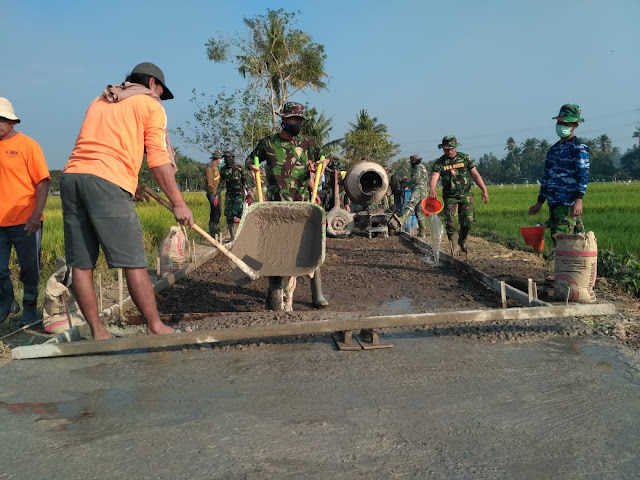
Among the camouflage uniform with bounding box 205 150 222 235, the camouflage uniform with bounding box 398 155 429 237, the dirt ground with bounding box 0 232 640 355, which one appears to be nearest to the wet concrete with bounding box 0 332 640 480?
the dirt ground with bounding box 0 232 640 355

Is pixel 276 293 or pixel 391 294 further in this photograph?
pixel 391 294

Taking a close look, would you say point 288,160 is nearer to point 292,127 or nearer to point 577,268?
point 292,127

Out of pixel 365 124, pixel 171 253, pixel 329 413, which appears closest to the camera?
pixel 329 413

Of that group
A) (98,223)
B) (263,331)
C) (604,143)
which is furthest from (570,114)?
(604,143)

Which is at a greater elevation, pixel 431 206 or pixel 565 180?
pixel 565 180

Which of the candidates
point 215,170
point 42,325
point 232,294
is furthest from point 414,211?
point 42,325

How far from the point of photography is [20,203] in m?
4.42

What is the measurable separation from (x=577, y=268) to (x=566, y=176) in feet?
4.87

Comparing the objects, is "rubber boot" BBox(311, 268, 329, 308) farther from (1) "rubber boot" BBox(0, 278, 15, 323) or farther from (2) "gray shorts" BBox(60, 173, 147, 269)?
(1) "rubber boot" BBox(0, 278, 15, 323)

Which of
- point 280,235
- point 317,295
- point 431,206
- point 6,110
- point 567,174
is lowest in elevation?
point 317,295

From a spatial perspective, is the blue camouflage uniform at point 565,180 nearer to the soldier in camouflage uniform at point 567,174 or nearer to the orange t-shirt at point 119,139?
the soldier in camouflage uniform at point 567,174

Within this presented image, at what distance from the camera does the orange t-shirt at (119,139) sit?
3248mm

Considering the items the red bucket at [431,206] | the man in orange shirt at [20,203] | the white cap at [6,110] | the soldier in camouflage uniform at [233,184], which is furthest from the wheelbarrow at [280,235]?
the soldier in camouflage uniform at [233,184]

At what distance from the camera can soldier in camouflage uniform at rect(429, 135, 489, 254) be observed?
7.23 m
